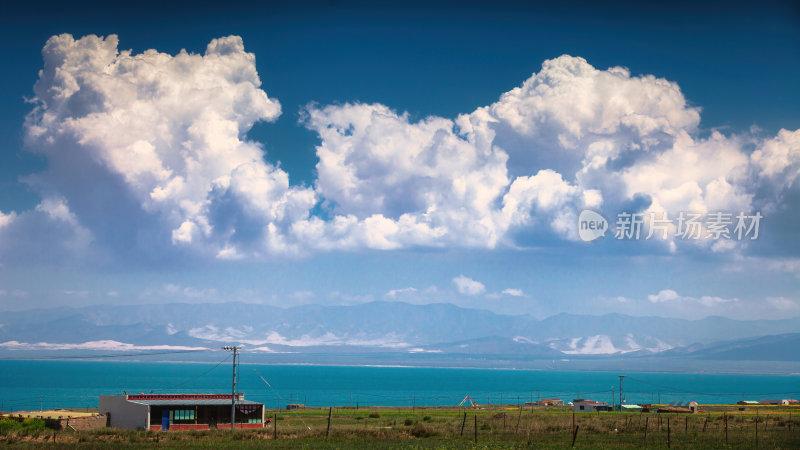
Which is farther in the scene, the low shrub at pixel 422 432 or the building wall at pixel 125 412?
the building wall at pixel 125 412

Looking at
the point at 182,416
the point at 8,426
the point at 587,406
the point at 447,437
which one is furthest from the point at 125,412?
the point at 587,406

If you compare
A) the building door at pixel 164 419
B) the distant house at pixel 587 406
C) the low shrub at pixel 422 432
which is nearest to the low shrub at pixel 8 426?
the building door at pixel 164 419

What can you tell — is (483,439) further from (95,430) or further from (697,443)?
(95,430)

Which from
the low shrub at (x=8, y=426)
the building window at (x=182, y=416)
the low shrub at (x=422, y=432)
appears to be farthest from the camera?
the building window at (x=182, y=416)

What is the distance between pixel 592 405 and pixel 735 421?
27985 mm

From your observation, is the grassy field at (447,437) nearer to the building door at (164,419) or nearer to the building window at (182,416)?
the building door at (164,419)

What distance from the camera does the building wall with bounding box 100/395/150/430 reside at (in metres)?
58.1

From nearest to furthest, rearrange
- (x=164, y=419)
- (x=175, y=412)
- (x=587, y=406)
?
(x=164, y=419) → (x=175, y=412) → (x=587, y=406)

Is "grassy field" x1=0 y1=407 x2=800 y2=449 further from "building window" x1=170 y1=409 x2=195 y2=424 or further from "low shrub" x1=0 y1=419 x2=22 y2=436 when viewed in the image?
"building window" x1=170 y1=409 x2=195 y2=424

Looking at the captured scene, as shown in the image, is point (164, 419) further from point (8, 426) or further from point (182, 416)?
point (8, 426)

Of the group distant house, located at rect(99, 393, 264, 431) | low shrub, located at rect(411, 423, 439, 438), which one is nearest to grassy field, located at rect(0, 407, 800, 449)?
low shrub, located at rect(411, 423, 439, 438)

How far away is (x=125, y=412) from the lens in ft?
196

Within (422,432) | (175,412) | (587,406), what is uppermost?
(422,432)

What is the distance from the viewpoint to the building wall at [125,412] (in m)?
58.1
